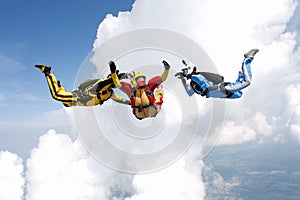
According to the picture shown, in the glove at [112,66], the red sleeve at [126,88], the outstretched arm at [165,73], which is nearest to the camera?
the glove at [112,66]

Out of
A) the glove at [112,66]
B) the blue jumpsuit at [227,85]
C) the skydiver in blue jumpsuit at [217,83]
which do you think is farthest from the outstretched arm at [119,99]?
the blue jumpsuit at [227,85]

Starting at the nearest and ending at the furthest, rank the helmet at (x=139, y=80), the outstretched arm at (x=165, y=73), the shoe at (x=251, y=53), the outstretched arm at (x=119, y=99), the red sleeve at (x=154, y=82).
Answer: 1. the shoe at (x=251, y=53)
2. the outstretched arm at (x=165, y=73)
3. the helmet at (x=139, y=80)
4. the red sleeve at (x=154, y=82)
5. the outstretched arm at (x=119, y=99)

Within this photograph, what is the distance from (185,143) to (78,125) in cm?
670

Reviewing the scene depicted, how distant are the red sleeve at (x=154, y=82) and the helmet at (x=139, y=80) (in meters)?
0.49

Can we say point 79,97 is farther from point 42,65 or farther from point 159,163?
point 159,163

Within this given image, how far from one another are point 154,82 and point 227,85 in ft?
13.3

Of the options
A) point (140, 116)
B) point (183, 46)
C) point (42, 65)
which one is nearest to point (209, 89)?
point (183, 46)

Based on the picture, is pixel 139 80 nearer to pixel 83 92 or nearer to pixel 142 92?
pixel 142 92

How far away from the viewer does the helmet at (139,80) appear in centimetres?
1526

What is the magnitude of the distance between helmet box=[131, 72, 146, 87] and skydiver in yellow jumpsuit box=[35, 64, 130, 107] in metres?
1.38

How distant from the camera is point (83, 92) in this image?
14719 millimetres

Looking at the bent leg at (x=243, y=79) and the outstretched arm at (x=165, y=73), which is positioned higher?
the outstretched arm at (x=165, y=73)

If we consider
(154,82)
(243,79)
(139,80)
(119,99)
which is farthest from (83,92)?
(243,79)

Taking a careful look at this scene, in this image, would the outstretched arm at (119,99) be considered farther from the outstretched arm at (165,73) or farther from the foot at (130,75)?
the outstretched arm at (165,73)
